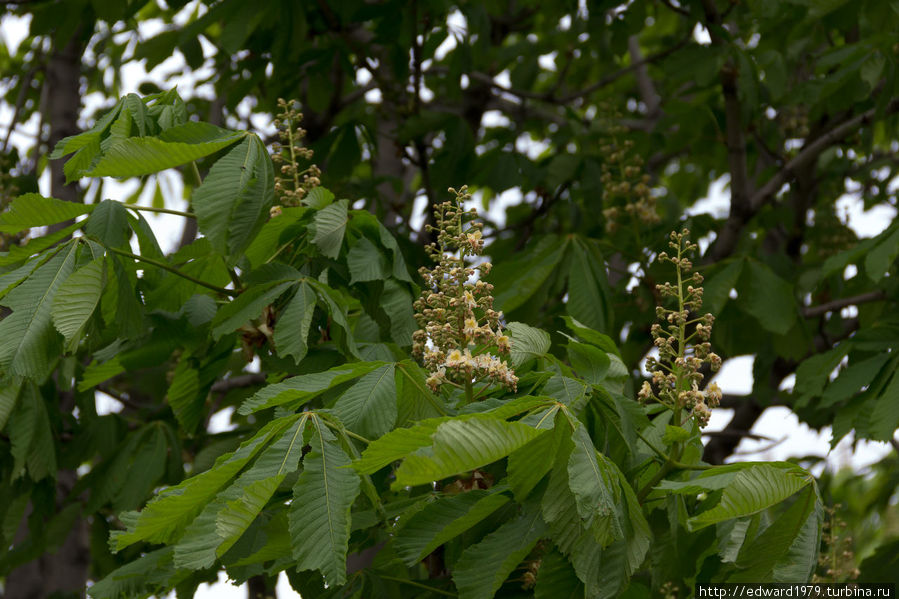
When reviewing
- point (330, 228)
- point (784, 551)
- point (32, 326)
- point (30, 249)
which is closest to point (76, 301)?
point (32, 326)

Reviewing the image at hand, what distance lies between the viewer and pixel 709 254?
371cm

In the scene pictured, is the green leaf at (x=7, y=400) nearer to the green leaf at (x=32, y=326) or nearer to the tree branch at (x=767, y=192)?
the green leaf at (x=32, y=326)

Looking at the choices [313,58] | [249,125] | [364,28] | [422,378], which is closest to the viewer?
[422,378]

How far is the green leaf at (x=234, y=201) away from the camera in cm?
188

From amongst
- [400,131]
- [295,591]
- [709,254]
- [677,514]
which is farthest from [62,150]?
[709,254]

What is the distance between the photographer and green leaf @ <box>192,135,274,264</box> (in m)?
1.88

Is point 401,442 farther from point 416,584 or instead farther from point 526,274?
point 526,274

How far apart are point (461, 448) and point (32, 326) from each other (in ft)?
2.87

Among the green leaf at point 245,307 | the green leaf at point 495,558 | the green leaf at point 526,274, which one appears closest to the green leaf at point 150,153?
the green leaf at point 245,307

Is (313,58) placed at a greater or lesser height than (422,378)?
greater

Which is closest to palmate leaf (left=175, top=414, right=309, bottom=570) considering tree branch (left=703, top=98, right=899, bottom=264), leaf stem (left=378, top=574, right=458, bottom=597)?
leaf stem (left=378, top=574, right=458, bottom=597)

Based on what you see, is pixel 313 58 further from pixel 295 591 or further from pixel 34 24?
pixel 295 591

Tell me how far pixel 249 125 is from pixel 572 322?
3.85 m

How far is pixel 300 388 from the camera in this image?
163 centimetres
